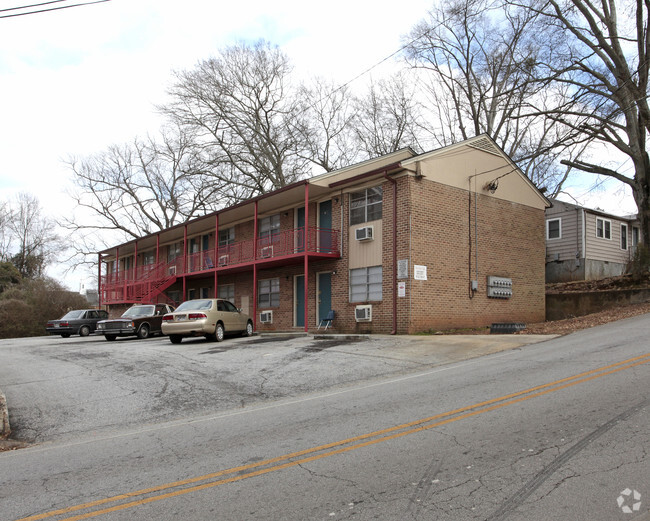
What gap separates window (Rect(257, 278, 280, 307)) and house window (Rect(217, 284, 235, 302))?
105 inches

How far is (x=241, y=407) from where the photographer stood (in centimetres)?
854

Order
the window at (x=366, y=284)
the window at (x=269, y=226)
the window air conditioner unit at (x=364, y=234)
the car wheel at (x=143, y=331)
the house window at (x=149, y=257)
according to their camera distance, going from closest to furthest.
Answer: the window at (x=366, y=284) < the window air conditioner unit at (x=364, y=234) < the car wheel at (x=143, y=331) < the window at (x=269, y=226) < the house window at (x=149, y=257)

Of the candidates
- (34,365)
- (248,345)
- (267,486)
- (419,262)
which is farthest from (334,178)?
(267,486)

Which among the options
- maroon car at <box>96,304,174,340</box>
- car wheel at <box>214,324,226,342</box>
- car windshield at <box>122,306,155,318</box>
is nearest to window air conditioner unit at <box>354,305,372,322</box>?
car wheel at <box>214,324,226,342</box>

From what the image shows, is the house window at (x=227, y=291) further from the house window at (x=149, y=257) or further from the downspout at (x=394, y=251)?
the downspout at (x=394, y=251)

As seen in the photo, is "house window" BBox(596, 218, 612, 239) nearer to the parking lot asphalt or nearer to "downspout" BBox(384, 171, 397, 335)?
"downspout" BBox(384, 171, 397, 335)

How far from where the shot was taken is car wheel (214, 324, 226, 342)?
17.9m

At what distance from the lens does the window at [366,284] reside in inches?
736

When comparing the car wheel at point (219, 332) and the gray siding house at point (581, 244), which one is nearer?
the car wheel at point (219, 332)

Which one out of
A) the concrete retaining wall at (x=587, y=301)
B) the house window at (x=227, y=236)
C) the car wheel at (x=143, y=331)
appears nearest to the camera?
the concrete retaining wall at (x=587, y=301)

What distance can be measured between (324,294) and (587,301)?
11.4m

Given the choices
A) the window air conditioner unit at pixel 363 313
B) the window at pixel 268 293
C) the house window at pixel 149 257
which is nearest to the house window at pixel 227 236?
the window at pixel 268 293


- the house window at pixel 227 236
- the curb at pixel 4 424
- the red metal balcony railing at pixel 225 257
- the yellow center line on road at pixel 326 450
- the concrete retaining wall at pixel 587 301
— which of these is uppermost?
the house window at pixel 227 236

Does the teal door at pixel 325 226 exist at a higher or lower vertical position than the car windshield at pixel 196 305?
higher
